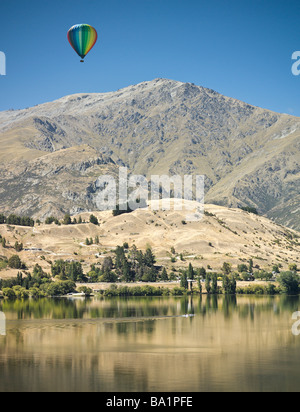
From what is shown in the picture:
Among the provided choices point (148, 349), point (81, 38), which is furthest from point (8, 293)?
point (148, 349)

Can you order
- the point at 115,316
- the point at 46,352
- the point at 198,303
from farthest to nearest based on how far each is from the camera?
the point at 198,303 < the point at 115,316 < the point at 46,352

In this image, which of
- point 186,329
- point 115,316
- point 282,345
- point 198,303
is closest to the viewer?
point 282,345

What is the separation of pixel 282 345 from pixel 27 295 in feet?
372

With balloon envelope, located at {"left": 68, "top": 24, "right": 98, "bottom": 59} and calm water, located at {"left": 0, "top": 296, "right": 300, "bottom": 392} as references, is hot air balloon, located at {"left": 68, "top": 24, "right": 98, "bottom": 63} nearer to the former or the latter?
balloon envelope, located at {"left": 68, "top": 24, "right": 98, "bottom": 59}

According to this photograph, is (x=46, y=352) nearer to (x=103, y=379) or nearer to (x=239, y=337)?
(x=103, y=379)

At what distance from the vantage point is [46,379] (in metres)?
76.1

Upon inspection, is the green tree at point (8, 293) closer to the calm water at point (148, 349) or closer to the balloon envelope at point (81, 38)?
the calm water at point (148, 349)

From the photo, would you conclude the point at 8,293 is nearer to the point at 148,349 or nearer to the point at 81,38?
the point at 81,38

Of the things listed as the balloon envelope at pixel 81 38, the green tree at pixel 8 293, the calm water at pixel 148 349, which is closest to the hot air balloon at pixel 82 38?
the balloon envelope at pixel 81 38

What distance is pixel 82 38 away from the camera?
146m

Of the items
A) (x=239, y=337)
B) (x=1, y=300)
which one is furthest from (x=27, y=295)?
(x=239, y=337)

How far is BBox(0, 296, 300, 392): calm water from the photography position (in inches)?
2933

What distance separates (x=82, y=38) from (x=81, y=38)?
0.23 meters

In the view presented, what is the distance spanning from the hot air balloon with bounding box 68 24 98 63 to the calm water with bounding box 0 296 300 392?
61.0 m
